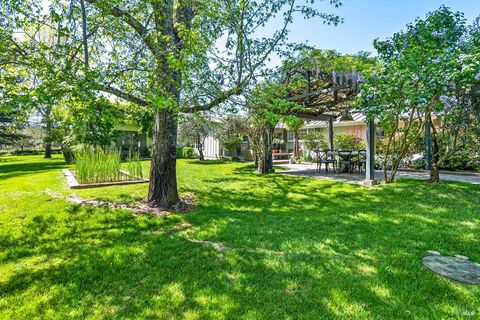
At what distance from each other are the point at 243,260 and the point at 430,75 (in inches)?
199

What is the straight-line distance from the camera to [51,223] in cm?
468

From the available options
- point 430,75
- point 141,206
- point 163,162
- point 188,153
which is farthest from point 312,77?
point 188,153

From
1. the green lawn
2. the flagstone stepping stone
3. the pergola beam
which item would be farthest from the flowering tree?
the pergola beam

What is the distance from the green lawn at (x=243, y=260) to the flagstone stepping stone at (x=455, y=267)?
0.41ft

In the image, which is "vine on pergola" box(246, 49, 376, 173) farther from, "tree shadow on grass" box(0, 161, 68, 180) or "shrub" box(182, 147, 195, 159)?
"shrub" box(182, 147, 195, 159)

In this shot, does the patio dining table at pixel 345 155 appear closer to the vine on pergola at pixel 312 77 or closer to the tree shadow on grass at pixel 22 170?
the vine on pergola at pixel 312 77

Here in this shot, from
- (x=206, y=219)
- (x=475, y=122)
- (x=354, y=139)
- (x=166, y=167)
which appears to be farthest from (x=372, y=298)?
(x=354, y=139)

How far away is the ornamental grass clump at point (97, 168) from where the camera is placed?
806 cm

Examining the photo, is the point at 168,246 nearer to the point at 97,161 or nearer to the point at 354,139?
the point at 97,161

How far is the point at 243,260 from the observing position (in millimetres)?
3238

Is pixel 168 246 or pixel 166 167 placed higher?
pixel 166 167

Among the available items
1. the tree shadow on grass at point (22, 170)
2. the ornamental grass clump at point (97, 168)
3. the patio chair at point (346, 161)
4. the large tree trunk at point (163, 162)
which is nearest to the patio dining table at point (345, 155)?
the patio chair at point (346, 161)

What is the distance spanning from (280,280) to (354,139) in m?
15.1

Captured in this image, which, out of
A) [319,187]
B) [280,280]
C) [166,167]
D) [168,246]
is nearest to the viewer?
[280,280]
